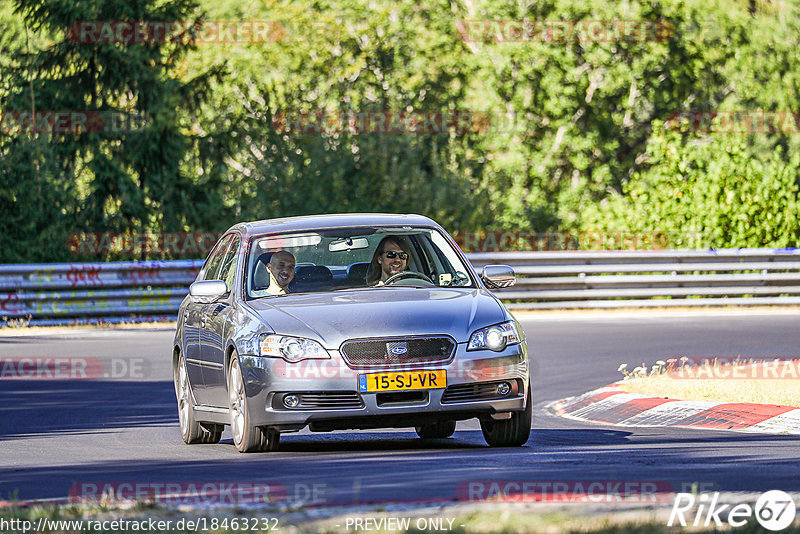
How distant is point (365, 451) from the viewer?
1016cm

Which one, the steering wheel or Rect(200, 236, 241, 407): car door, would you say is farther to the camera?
the steering wheel

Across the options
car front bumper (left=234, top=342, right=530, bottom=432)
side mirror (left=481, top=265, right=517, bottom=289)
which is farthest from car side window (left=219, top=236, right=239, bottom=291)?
side mirror (left=481, top=265, right=517, bottom=289)

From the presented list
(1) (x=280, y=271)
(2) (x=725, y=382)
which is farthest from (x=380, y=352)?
(2) (x=725, y=382)

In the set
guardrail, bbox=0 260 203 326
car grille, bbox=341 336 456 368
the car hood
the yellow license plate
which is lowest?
guardrail, bbox=0 260 203 326

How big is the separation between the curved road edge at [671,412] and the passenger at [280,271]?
3.24 meters

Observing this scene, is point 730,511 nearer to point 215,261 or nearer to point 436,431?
point 436,431

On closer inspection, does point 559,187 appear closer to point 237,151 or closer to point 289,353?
point 237,151

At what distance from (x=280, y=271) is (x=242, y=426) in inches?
48.1

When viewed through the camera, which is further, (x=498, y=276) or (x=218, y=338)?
(x=498, y=276)

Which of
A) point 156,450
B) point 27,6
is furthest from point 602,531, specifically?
point 27,6

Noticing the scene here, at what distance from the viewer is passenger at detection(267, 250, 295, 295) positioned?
1077 centimetres

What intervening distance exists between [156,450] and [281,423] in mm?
1448

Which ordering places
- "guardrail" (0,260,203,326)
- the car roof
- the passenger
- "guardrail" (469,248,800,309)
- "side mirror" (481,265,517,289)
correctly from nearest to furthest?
1. the passenger
2. "side mirror" (481,265,517,289)
3. the car roof
4. "guardrail" (0,260,203,326)
5. "guardrail" (469,248,800,309)

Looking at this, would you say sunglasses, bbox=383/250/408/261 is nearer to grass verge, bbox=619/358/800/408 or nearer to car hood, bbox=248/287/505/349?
car hood, bbox=248/287/505/349
